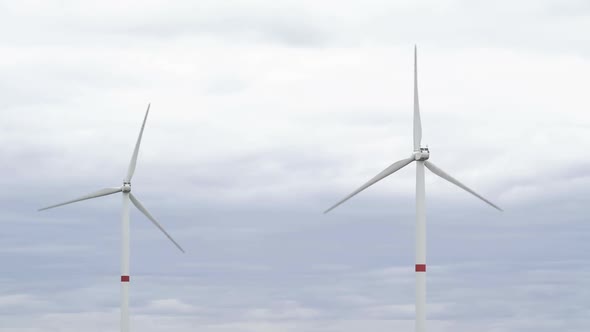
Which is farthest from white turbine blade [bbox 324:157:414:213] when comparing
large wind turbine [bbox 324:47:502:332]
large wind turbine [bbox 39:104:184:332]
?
large wind turbine [bbox 39:104:184:332]

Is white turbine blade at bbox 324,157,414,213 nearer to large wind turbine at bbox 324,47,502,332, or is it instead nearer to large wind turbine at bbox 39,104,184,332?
large wind turbine at bbox 324,47,502,332

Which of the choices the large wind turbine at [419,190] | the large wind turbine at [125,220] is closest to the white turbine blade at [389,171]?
the large wind turbine at [419,190]

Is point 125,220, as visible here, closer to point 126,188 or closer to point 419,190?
point 126,188

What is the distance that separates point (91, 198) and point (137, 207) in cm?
556

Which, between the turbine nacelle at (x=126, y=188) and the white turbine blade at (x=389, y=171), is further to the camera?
the turbine nacelle at (x=126, y=188)

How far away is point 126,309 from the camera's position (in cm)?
14550

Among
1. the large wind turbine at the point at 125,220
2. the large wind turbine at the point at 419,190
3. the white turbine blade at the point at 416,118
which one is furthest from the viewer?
the large wind turbine at the point at 125,220

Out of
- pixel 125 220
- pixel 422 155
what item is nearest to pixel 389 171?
pixel 422 155

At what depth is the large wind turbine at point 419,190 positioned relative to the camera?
116000 mm

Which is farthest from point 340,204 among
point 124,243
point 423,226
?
point 124,243

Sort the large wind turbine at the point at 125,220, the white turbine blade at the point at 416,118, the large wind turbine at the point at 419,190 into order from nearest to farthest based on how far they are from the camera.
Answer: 1. the large wind turbine at the point at 419,190
2. the white turbine blade at the point at 416,118
3. the large wind turbine at the point at 125,220

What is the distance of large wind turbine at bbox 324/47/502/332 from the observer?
116000 millimetres

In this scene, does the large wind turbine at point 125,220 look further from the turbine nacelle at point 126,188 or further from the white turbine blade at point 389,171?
the white turbine blade at point 389,171

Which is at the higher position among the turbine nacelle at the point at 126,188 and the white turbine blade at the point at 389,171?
the turbine nacelle at the point at 126,188
